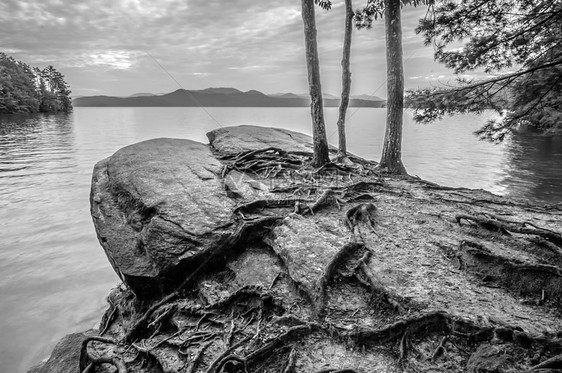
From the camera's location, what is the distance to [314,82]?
10.4 m

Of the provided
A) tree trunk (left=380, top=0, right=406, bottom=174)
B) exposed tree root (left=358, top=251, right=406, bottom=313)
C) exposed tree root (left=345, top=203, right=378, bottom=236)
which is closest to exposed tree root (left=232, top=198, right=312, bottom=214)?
exposed tree root (left=345, top=203, right=378, bottom=236)

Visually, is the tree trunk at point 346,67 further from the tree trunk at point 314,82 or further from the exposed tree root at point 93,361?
the exposed tree root at point 93,361

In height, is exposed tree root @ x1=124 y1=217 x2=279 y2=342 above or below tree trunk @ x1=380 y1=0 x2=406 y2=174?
below

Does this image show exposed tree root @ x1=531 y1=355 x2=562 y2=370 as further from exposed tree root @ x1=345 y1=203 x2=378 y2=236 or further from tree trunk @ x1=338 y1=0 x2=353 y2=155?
tree trunk @ x1=338 y1=0 x2=353 y2=155

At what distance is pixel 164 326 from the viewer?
5047mm

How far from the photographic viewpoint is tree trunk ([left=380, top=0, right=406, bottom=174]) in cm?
1003

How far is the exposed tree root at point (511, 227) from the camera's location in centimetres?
536

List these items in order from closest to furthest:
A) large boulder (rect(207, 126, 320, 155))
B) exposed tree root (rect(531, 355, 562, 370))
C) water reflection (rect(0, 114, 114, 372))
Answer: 1. exposed tree root (rect(531, 355, 562, 370))
2. water reflection (rect(0, 114, 114, 372))
3. large boulder (rect(207, 126, 320, 155))

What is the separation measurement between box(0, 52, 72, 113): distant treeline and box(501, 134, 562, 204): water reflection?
250 ft

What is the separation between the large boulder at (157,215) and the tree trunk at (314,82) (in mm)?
3651

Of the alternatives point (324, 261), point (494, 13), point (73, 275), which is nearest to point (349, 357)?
point (324, 261)

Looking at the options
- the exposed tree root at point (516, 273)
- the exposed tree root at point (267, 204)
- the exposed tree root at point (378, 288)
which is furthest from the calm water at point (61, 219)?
the exposed tree root at point (516, 273)

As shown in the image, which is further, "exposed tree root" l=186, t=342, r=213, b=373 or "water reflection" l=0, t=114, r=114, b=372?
"water reflection" l=0, t=114, r=114, b=372

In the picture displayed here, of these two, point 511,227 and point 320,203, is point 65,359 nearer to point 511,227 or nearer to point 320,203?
point 320,203
